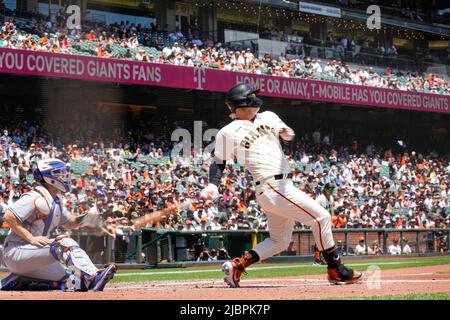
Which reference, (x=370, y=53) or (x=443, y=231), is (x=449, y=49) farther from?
(x=443, y=231)

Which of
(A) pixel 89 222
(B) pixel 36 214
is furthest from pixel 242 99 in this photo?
(B) pixel 36 214

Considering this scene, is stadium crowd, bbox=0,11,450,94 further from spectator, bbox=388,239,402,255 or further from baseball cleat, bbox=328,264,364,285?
baseball cleat, bbox=328,264,364,285

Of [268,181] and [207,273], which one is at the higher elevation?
[268,181]

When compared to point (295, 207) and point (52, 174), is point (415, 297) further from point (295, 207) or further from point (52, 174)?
point (52, 174)

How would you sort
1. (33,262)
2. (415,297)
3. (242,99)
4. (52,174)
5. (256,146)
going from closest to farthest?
(415,297) → (33,262) → (52,174) → (256,146) → (242,99)

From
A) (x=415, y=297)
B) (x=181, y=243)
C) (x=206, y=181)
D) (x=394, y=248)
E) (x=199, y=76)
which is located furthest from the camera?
(x=199, y=76)

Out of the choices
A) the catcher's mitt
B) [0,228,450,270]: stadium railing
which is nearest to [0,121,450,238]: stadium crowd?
[0,228,450,270]: stadium railing

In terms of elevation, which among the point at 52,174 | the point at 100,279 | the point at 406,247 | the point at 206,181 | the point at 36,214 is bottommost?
the point at 406,247
